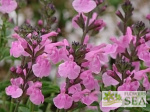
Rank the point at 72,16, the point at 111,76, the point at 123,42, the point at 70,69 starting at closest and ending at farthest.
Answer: the point at 70,69 < the point at 111,76 < the point at 123,42 < the point at 72,16

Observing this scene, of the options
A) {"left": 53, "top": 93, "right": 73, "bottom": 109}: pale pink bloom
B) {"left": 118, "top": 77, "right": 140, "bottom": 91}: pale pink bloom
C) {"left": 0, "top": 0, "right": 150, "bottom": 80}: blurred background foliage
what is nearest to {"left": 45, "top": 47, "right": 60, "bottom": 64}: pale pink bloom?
{"left": 53, "top": 93, "right": 73, "bottom": 109}: pale pink bloom

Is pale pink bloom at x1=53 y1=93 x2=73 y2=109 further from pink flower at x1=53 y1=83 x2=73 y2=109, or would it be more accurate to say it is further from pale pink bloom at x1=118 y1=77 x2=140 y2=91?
pale pink bloom at x1=118 y1=77 x2=140 y2=91

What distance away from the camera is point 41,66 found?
1.15m

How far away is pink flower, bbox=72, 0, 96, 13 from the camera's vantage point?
1.24m

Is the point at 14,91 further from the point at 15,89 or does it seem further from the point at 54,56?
the point at 54,56

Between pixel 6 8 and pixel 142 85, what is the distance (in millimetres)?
561

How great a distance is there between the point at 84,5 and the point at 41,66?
249 mm

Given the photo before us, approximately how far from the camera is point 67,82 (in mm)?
1185

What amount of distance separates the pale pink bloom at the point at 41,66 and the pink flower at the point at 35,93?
42mm

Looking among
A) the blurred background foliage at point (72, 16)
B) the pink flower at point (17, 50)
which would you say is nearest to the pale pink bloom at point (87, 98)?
the pink flower at point (17, 50)

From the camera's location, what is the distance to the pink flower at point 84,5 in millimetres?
1240

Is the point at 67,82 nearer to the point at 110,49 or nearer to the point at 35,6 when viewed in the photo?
the point at 110,49

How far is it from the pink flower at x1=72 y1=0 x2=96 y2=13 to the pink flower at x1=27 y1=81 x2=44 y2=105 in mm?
269

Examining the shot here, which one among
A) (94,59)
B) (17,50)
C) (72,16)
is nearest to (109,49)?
(94,59)
